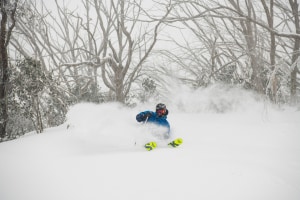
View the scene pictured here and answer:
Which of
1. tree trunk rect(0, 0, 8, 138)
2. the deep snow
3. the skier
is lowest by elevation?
the deep snow

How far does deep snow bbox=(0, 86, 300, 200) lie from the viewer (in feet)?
8.32

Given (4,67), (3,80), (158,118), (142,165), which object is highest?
(4,67)

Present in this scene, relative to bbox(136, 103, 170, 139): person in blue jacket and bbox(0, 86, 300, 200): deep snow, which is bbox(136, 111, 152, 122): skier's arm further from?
bbox(0, 86, 300, 200): deep snow

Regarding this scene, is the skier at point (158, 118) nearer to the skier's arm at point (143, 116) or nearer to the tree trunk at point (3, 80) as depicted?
the skier's arm at point (143, 116)

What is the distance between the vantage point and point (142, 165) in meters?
3.24

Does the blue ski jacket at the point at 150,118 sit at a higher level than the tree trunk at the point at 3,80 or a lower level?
lower

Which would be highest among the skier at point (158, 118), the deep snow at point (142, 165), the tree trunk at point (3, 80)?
the tree trunk at point (3, 80)

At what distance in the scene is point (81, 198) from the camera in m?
2.41

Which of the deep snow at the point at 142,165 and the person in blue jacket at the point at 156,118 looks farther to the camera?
the person in blue jacket at the point at 156,118

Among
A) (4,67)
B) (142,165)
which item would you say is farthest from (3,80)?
(142,165)

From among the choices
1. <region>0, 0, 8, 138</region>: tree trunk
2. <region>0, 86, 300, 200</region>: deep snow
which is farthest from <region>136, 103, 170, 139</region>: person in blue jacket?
<region>0, 0, 8, 138</region>: tree trunk

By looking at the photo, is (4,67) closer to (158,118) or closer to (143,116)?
(143,116)

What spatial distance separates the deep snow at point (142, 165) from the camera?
254 cm

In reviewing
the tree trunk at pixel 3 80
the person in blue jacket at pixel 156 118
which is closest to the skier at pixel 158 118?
the person in blue jacket at pixel 156 118
